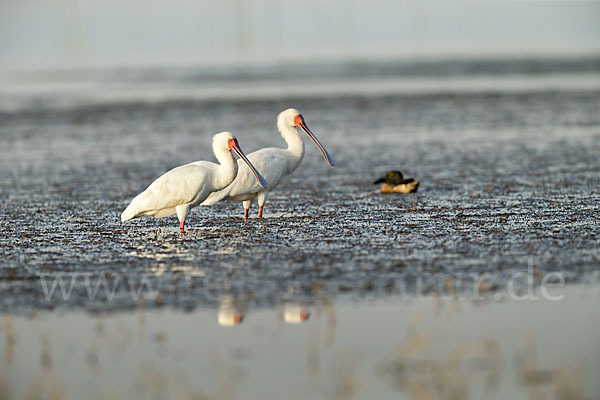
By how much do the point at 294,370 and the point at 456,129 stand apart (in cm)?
1664

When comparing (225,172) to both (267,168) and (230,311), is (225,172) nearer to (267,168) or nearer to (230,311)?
(267,168)

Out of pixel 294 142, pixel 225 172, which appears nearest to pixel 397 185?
pixel 294 142

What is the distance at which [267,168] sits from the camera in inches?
456

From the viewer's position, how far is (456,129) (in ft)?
71.8

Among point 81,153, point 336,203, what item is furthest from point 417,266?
point 81,153

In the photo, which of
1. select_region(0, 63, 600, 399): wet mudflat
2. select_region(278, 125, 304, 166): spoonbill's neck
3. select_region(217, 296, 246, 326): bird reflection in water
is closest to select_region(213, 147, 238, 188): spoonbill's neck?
select_region(0, 63, 600, 399): wet mudflat

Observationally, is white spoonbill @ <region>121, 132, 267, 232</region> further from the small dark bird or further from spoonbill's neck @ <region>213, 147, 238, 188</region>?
the small dark bird

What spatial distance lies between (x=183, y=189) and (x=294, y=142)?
2.49m

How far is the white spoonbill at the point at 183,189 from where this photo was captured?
10.3 m

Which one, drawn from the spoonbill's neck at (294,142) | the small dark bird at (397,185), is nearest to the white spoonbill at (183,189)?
the spoonbill's neck at (294,142)

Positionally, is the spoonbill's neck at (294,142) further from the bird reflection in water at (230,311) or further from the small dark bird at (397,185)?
the bird reflection in water at (230,311)

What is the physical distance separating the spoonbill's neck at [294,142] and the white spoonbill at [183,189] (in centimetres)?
166

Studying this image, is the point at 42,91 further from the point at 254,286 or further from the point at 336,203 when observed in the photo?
the point at 254,286

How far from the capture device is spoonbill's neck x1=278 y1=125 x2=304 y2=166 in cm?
1231
